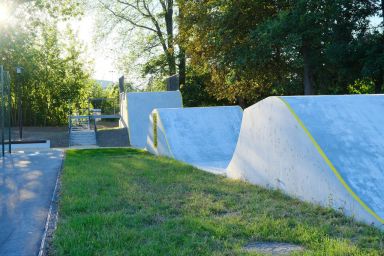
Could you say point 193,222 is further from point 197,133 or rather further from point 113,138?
point 113,138

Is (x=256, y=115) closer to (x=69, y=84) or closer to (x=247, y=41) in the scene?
(x=247, y=41)

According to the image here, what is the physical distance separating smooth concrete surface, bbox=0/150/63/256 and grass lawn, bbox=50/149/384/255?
31cm

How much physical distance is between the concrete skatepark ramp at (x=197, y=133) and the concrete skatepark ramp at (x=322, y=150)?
14.9 ft

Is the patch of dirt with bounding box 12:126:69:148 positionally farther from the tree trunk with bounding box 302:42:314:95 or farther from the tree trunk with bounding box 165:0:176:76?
the tree trunk with bounding box 302:42:314:95

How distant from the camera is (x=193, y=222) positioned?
5414 millimetres

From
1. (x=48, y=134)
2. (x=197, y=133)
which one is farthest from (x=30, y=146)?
(x=197, y=133)

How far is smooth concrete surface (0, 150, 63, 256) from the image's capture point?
197 inches

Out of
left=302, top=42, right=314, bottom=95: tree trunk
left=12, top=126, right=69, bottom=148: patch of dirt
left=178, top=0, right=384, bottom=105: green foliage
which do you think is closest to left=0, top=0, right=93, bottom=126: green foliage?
left=12, top=126, right=69, bottom=148: patch of dirt

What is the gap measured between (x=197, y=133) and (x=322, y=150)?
28.8 feet

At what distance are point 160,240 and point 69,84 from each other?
3408 cm

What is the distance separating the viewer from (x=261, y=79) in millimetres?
27312

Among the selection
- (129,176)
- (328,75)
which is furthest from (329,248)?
(328,75)

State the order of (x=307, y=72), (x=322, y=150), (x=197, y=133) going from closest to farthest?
(x=322, y=150), (x=197, y=133), (x=307, y=72)

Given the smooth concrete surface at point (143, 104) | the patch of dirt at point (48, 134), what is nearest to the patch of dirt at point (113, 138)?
the smooth concrete surface at point (143, 104)
